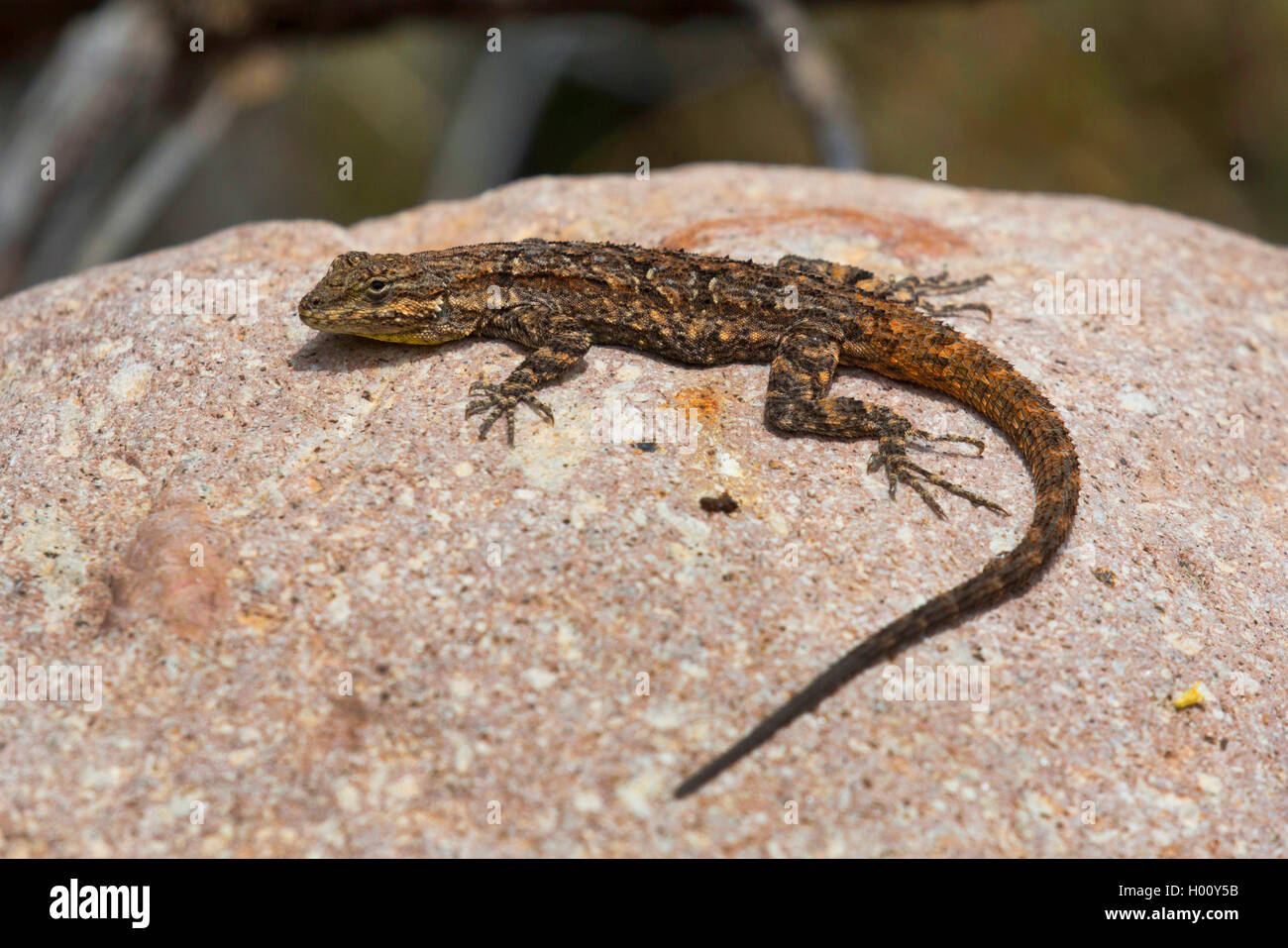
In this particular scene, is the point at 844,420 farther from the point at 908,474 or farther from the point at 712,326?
the point at 712,326

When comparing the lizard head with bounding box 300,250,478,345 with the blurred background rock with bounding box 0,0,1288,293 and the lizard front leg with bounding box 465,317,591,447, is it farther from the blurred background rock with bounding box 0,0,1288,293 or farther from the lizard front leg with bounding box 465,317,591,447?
the blurred background rock with bounding box 0,0,1288,293

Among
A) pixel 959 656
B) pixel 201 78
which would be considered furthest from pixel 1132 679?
pixel 201 78

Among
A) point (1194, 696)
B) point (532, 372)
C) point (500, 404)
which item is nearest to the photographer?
point (1194, 696)

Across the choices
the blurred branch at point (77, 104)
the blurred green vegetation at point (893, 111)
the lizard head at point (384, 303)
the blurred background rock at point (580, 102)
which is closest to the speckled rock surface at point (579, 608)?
the lizard head at point (384, 303)

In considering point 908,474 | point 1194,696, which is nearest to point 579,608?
point 908,474

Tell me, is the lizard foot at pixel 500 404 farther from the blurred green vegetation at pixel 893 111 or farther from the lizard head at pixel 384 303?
the blurred green vegetation at pixel 893 111
